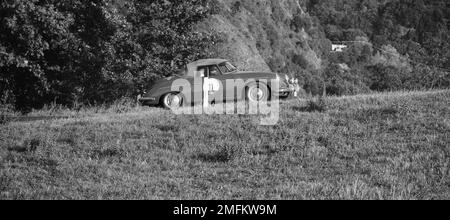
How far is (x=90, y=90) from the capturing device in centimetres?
2333

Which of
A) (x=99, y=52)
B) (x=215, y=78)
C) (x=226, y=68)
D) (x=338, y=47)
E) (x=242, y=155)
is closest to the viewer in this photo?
(x=242, y=155)

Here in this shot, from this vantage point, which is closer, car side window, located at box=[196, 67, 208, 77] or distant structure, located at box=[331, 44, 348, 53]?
car side window, located at box=[196, 67, 208, 77]

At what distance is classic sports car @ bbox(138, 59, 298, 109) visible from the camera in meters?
15.6

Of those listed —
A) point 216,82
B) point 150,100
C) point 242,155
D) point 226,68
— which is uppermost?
point 226,68

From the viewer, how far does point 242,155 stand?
9.71m

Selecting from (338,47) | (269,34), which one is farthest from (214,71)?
(338,47)

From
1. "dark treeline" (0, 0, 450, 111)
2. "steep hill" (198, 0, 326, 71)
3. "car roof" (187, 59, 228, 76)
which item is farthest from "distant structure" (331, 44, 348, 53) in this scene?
"car roof" (187, 59, 228, 76)

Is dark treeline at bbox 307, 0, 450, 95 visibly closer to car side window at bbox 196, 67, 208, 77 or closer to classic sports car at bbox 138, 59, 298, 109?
classic sports car at bbox 138, 59, 298, 109

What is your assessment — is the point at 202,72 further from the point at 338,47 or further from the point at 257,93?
the point at 338,47

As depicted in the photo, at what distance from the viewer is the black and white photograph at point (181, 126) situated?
25.9 feet

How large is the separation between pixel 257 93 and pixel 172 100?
2.72m

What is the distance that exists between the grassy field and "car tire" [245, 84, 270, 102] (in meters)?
1.92

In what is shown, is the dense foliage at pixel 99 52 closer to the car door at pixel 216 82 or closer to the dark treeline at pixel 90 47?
the dark treeline at pixel 90 47
